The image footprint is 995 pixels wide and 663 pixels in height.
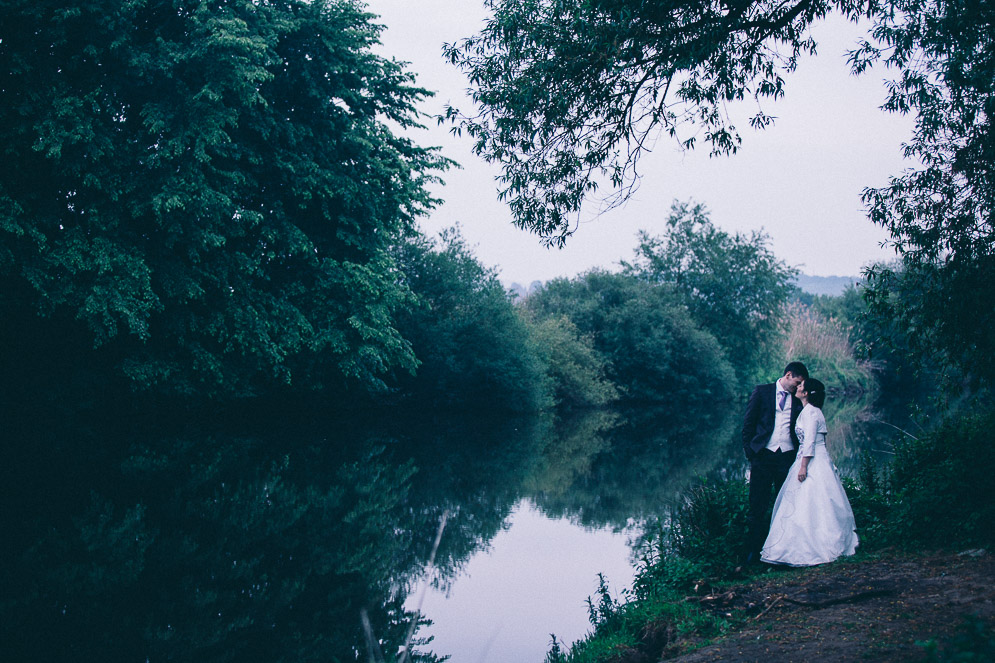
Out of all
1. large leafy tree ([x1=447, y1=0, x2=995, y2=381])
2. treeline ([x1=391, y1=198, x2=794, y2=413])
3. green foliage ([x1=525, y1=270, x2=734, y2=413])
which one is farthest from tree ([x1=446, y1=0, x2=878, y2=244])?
green foliage ([x1=525, y1=270, x2=734, y2=413])

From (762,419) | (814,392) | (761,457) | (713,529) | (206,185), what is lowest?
(713,529)

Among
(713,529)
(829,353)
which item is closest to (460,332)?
(713,529)

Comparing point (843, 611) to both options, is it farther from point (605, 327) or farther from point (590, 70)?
point (605, 327)

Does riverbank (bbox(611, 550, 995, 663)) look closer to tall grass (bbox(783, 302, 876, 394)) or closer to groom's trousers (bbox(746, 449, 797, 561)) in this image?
groom's trousers (bbox(746, 449, 797, 561))

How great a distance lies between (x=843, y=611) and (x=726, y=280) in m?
54.1

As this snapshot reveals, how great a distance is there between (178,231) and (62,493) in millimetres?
A: 10642

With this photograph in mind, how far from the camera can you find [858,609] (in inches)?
243

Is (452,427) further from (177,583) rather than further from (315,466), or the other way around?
(177,583)

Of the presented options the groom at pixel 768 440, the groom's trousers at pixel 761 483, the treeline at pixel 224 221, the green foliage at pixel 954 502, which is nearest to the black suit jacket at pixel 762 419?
the groom at pixel 768 440

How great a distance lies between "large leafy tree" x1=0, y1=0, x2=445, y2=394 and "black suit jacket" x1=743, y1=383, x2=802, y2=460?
1672 centimetres

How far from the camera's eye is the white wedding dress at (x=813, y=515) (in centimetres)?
817

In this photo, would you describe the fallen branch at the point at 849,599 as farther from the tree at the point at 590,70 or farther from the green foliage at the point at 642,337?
the green foliage at the point at 642,337

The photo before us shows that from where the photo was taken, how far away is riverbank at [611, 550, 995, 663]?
5207 mm

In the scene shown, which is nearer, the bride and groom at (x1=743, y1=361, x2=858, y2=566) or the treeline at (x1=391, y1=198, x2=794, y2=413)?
the bride and groom at (x1=743, y1=361, x2=858, y2=566)
